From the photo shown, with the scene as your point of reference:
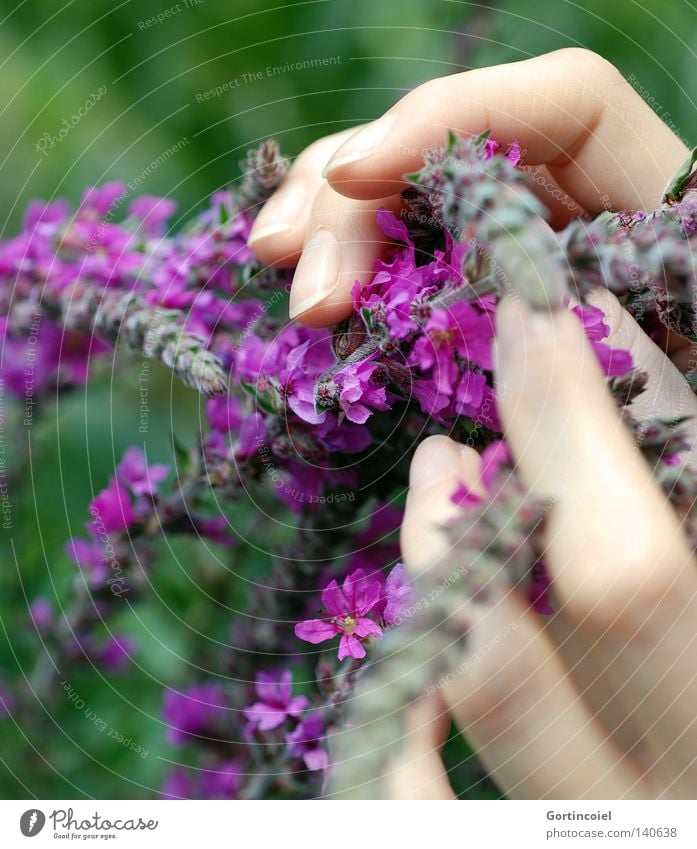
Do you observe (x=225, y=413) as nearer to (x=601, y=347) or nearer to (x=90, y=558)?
(x=90, y=558)

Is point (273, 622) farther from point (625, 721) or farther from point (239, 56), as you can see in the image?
point (239, 56)

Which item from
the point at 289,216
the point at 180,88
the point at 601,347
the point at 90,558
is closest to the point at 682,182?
the point at 601,347

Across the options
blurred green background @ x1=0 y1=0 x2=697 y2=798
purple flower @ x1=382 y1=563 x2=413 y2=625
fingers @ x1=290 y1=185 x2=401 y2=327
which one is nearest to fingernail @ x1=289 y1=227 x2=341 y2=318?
fingers @ x1=290 y1=185 x2=401 y2=327

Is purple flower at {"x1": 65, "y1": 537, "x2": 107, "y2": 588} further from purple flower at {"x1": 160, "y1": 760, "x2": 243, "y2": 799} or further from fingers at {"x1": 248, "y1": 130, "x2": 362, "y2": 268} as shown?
fingers at {"x1": 248, "y1": 130, "x2": 362, "y2": 268}

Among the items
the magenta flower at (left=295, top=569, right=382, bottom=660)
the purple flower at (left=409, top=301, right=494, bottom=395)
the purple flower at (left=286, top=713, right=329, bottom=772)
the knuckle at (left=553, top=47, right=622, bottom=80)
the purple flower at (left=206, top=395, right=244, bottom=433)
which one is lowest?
the purple flower at (left=286, top=713, right=329, bottom=772)

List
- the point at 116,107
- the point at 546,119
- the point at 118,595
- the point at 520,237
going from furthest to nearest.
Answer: the point at 116,107, the point at 118,595, the point at 546,119, the point at 520,237

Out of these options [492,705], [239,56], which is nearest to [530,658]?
[492,705]

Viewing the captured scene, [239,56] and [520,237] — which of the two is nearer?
[520,237]
